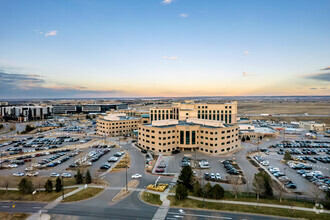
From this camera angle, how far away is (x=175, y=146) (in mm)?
73062

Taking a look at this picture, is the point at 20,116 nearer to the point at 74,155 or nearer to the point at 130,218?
the point at 74,155

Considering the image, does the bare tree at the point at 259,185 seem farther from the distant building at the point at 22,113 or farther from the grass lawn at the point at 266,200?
the distant building at the point at 22,113

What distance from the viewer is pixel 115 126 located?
339 feet

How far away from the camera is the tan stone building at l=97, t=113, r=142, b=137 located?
335ft

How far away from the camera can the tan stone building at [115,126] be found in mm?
→ 102125

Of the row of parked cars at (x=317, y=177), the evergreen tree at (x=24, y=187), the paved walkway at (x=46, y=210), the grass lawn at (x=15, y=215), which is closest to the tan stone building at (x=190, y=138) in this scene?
the row of parked cars at (x=317, y=177)

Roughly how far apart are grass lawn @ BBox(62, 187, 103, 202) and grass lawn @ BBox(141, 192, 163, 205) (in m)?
9.47

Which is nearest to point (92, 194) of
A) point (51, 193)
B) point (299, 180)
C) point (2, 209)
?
point (51, 193)

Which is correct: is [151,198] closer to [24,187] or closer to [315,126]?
[24,187]

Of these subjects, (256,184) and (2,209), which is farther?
(256,184)

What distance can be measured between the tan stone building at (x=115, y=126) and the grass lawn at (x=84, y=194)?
200ft

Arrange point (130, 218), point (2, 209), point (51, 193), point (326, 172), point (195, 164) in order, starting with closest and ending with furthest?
point (130, 218) < point (2, 209) < point (51, 193) < point (326, 172) < point (195, 164)

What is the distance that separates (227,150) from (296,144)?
34155 millimetres

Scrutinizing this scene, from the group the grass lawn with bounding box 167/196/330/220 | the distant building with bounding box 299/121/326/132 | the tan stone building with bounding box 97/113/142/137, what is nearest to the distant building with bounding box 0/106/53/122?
the tan stone building with bounding box 97/113/142/137
